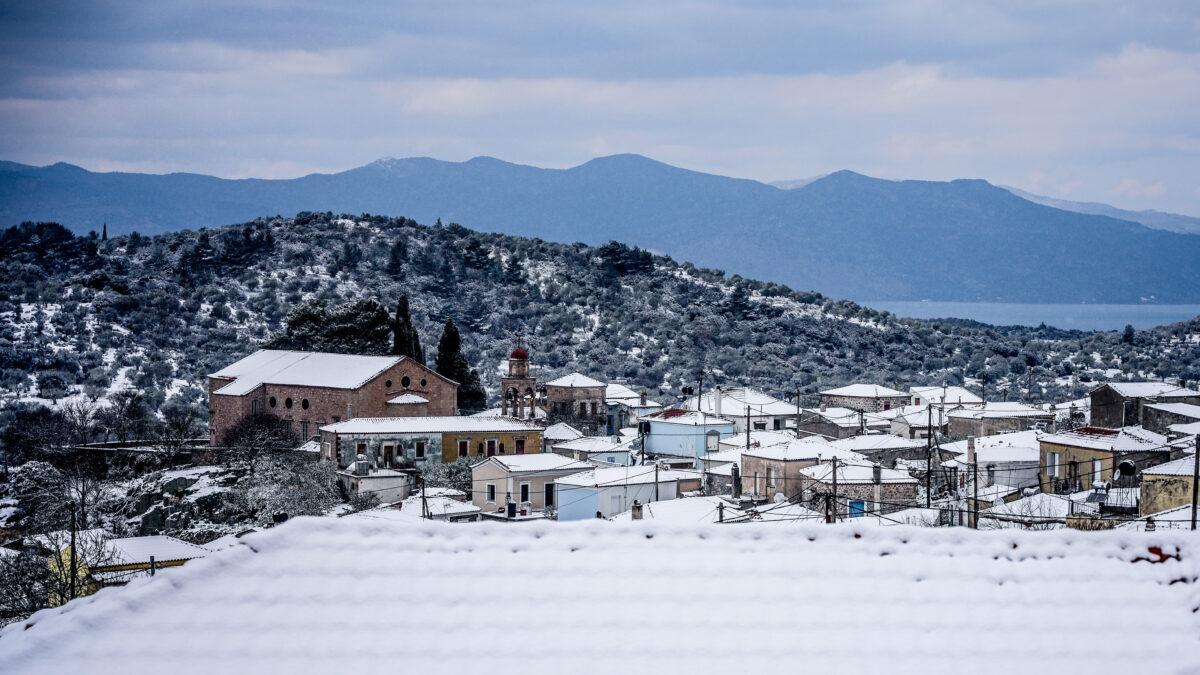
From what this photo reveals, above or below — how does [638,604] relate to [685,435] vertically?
above

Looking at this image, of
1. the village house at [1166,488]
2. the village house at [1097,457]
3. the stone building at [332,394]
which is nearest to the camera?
the village house at [1166,488]

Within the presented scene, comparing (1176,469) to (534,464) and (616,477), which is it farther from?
(534,464)

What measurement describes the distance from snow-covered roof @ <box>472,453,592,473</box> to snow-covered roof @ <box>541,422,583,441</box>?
9397mm

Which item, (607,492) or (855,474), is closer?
(855,474)

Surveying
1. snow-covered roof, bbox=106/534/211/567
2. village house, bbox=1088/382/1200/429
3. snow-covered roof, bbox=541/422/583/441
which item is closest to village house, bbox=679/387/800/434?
snow-covered roof, bbox=541/422/583/441

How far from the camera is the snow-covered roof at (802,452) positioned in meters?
31.9

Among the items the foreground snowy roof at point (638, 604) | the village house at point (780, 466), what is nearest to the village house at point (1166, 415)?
the village house at point (780, 466)

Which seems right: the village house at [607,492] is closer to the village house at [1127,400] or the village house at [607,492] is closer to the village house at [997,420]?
the village house at [1127,400]

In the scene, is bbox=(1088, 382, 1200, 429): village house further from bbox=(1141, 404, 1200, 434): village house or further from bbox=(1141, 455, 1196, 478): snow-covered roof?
bbox=(1141, 455, 1196, 478): snow-covered roof

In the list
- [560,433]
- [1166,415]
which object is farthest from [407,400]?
[1166,415]

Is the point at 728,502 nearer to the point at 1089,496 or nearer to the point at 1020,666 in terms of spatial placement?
the point at 1089,496

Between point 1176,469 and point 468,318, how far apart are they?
64244 mm

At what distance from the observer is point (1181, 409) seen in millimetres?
36562

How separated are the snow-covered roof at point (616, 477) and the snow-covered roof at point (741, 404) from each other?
15.6m
